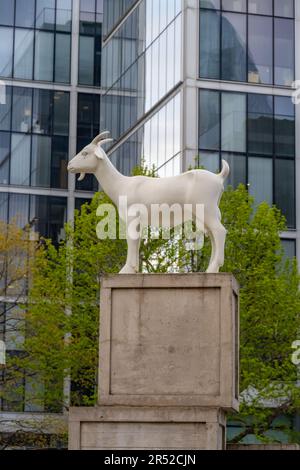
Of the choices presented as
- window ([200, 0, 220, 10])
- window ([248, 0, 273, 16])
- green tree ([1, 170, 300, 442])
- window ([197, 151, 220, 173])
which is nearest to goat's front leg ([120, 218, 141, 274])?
green tree ([1, 170, 300, 442])

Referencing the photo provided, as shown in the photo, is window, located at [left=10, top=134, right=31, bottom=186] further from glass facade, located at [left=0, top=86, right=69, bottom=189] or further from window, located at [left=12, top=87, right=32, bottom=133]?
window, located at [left=12, top=87, right=32, bottom=133]

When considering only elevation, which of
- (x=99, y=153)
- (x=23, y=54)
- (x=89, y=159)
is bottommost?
(x=89, y=159)

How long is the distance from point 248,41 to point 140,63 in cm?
662

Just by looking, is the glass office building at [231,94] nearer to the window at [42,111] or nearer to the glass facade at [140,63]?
the glass facade at [140,63]

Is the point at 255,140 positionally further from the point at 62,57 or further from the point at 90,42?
the point at 90,42

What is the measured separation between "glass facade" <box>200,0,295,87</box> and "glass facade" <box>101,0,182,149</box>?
144 centimetres

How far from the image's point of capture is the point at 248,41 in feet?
207

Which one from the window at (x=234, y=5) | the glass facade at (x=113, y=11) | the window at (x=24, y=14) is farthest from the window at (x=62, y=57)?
the window at (x=234, y=5)

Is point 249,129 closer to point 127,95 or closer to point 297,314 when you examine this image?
point 127,95

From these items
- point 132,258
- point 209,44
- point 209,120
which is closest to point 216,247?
point 132,258

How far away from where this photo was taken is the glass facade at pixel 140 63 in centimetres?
6344

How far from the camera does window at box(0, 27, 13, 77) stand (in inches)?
2982

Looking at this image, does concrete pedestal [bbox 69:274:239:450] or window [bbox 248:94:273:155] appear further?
window [bbox 248:94:273:155]

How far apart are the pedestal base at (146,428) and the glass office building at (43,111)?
161 feet
